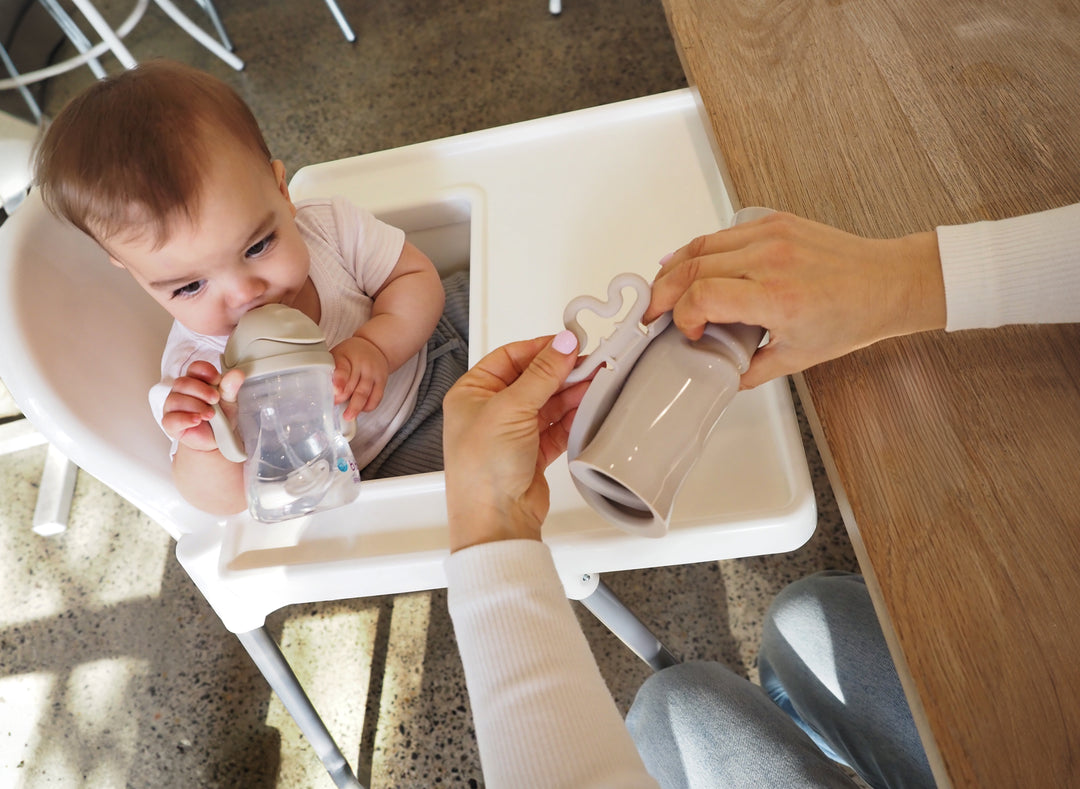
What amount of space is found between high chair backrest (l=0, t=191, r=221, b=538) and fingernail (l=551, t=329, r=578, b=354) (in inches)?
17.2

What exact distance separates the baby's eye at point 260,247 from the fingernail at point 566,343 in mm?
369

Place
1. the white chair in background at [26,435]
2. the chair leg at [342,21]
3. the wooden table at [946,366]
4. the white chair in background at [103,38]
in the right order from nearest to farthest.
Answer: the wooden table at [946,366], the white chair in background at [26,435], the white chair in background at [103,38], the chair leg at [342,21]

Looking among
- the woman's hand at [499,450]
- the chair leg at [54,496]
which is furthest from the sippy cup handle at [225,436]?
the chair leg at [54,496]

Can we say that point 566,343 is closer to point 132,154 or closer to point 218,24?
point 132,154

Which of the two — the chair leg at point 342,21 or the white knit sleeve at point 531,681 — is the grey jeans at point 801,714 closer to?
the white knit sleeve at point 531,681

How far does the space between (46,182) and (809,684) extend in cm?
95

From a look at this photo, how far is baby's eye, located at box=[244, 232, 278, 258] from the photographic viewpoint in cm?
75

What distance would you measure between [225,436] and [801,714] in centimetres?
73

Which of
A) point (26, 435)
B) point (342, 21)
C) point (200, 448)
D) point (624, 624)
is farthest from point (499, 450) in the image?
point (342, 21)

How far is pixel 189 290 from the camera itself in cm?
74

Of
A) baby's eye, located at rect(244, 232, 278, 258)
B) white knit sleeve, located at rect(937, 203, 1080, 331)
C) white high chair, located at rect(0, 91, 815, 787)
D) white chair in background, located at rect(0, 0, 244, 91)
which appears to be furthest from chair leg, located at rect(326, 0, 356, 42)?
white knit sleeve, located at rect(937, 203, 1080, 331)

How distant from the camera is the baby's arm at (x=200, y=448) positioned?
0.69 metres

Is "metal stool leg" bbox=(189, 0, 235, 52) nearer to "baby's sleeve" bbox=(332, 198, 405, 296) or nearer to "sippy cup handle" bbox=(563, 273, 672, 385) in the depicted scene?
"baby's sleeve" bbox=(332, 198, 405, 296)

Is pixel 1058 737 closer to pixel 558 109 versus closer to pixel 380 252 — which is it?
pixel 380 252
